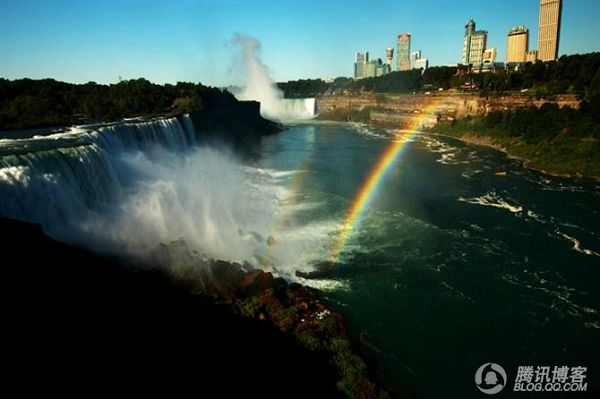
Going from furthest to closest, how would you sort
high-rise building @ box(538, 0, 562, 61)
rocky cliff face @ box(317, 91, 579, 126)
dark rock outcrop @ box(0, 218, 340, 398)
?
high-rise building @ box(538, 0, 562, 61) < rocky cliff face @ box(317, 91, 579, 126) < dark rock outcrop @ box(0, 218, 340, 398)

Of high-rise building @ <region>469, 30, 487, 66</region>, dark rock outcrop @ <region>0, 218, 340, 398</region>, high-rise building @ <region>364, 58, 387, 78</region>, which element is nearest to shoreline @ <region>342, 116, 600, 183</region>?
dark rock outcrop @ <region>0, 218, 340, 398</region>

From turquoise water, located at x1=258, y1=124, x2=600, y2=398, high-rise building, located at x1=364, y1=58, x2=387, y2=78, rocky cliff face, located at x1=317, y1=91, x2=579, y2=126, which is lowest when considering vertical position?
turquoise water, located at x1=258, y1=124, x2=600, y2=398

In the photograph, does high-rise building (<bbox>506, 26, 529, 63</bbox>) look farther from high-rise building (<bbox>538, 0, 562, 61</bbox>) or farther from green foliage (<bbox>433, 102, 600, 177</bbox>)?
green foliage (<bbox>433, 102, 600, 177</bbox>)

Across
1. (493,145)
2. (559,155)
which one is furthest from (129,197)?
(493,145)

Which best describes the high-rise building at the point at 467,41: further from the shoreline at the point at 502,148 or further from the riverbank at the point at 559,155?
the riverbank at the point at 559,155

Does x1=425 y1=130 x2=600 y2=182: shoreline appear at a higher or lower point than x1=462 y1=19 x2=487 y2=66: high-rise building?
lower

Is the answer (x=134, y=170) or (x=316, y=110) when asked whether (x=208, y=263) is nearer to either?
(x=134, y=170)
